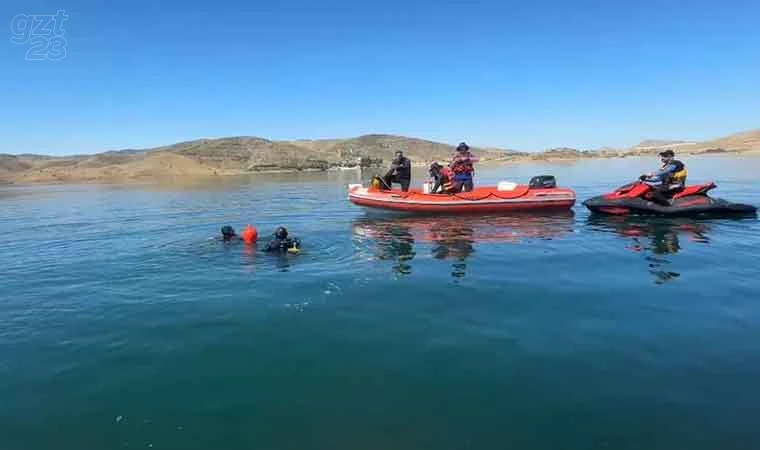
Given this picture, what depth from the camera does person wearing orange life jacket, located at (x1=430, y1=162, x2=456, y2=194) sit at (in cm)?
2020

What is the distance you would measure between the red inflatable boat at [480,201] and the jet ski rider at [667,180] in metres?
3.10

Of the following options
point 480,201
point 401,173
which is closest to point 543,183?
point 480,201

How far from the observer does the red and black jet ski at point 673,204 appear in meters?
16.6

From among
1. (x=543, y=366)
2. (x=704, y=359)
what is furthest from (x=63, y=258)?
(x=704, y=359)

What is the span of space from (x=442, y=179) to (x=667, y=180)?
7.85 meters

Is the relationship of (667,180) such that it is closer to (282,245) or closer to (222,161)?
(282,245)

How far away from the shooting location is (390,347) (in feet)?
22.7

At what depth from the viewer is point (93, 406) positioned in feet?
18.4

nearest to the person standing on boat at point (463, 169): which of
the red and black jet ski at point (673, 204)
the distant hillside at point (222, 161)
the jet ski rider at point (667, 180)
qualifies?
the red and black jet ski at point (673, 204)

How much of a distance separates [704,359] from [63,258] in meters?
14.6

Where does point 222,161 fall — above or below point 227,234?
above

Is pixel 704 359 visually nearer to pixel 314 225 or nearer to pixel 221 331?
pixel 221 331

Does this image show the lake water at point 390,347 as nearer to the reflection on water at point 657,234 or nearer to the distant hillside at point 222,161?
the reflection on water at point 657,234

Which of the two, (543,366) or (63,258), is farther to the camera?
(63,258)
